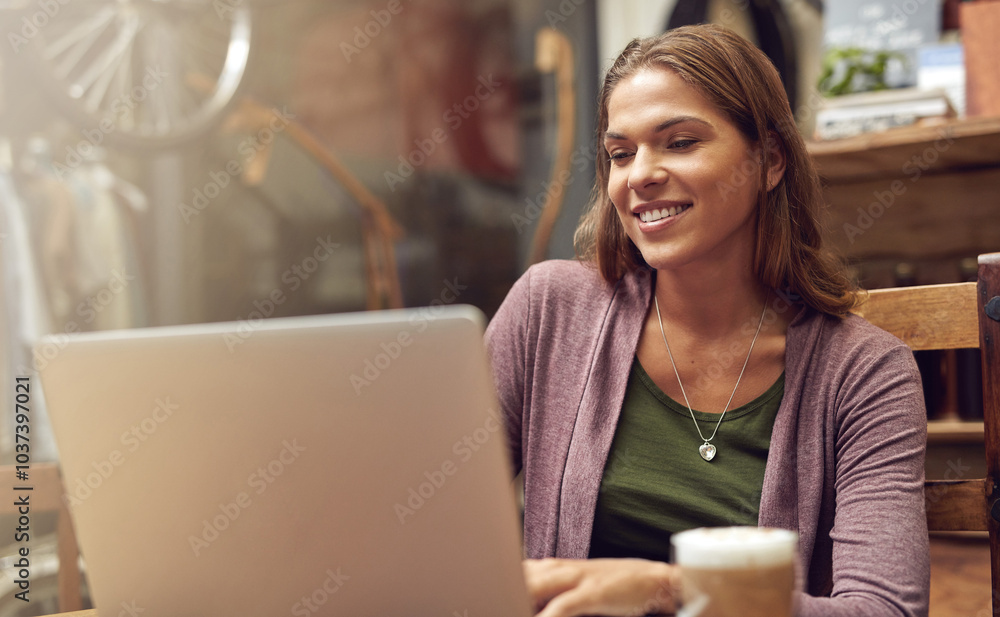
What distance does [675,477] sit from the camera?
3.61 feet

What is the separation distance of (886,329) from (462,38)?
315 cm

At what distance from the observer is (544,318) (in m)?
1.22

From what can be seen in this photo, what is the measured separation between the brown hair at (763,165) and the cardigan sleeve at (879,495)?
14 centimetres

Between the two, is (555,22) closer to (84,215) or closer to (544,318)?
(84,215)

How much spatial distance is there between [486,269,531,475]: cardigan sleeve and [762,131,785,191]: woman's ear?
0.39m

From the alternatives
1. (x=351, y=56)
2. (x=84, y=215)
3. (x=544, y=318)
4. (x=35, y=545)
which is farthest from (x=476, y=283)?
(x=544, y=318)

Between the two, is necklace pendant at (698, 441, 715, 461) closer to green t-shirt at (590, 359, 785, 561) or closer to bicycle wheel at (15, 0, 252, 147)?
green t-shirt at (590, 359, 785, 561)

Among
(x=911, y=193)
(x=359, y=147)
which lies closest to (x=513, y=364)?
(x=911, y=193)

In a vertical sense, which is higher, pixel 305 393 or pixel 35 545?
pixel 305 393

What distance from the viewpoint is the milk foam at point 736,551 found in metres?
0.48

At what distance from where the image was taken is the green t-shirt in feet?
3.51

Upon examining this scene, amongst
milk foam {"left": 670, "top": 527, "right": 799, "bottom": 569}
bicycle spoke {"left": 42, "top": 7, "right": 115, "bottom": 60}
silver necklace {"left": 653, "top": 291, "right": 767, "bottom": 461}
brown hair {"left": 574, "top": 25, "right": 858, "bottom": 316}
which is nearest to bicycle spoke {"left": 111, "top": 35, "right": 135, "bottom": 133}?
bicycle spoke {"left": 42, "top": 7, "right": 115, "bottom": 60}

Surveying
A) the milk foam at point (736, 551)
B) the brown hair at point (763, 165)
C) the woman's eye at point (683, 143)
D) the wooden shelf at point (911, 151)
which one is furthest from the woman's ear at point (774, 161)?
the milk foam at point (736, 551)

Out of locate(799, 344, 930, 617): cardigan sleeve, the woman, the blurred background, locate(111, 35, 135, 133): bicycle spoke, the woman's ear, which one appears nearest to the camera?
locate(799, 344, 930, 617): cardigan sleeve
